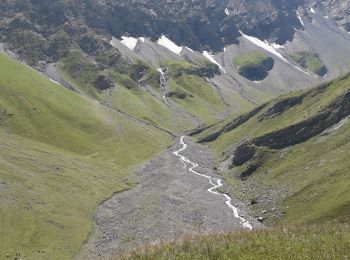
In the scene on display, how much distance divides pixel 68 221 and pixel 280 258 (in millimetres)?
75463

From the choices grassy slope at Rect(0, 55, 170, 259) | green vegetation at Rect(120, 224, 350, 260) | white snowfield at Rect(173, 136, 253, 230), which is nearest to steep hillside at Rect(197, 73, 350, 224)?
white snowfield at Rect(173, 136, 253, 230)

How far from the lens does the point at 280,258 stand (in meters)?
26.1

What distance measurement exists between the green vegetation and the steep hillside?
1677 inches

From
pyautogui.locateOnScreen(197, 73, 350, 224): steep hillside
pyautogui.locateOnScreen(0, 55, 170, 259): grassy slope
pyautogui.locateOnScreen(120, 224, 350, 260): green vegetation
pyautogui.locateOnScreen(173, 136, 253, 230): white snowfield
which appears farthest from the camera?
pyautogui.locateOnScreen(173, 136, 253, 230): white snowfield

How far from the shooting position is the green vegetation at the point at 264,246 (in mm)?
26641

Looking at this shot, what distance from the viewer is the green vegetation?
26.6m

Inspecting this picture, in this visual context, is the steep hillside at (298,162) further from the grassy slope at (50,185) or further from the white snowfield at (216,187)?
the grassy slope at (50,185)

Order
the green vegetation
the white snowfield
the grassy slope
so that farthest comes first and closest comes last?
the white snowfield < the grassy slope < the green vegetation

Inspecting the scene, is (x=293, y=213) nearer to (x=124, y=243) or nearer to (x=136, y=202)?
(x=124, y=243)

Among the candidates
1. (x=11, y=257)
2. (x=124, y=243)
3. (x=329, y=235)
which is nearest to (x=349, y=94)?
(x=124, y=243)

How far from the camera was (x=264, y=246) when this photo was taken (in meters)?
28.6

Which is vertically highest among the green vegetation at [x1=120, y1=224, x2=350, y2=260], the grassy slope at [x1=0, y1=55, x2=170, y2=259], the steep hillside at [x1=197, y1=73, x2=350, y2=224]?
the green vegetation at [x1=120, y1=224, x2=350, y2=260]

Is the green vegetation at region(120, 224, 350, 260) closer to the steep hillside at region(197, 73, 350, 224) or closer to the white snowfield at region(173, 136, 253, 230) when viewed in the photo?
the steep hillside at region(197, 73, 350, 224)

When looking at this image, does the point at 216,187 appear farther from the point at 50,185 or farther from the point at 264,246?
the point at 264,246
